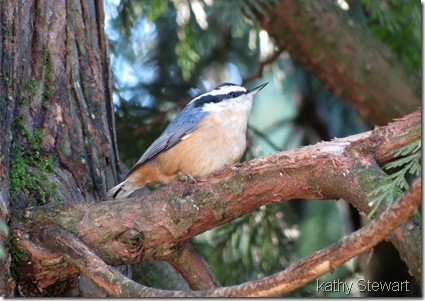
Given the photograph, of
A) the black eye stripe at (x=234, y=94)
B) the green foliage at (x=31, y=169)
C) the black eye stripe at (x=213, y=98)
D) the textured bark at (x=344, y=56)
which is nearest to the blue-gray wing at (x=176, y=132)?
the black eye stripe at (x=213, y=98)

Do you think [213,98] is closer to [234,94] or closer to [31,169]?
[234,94]

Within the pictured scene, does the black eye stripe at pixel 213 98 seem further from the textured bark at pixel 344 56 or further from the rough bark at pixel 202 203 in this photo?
the rough bark at pixel 202 203

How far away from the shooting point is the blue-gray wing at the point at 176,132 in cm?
340

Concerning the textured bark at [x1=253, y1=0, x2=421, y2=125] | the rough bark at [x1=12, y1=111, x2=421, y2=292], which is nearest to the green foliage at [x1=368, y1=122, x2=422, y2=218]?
the rough bark at [x1=12, y1=111, x2=421, y2=292]

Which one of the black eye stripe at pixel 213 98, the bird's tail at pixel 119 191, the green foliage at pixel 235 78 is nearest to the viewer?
the bird's tail at pixel 119 191

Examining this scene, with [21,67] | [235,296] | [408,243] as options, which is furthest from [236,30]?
[235,296]

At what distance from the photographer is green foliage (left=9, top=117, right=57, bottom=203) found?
8.68 feet

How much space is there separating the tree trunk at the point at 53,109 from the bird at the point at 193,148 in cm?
22

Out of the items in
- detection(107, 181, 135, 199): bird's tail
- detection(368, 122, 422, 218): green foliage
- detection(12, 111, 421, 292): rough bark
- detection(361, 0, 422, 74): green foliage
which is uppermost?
detection(361, 0, 422, 74): green foliage

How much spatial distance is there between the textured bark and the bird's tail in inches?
60.5

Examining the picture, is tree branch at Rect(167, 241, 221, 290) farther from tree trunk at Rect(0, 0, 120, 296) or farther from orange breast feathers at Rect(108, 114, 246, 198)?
orange breast feathers at Rect(108, 114, 246, 198)

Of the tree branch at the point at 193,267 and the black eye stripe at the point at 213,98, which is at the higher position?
the black eye stripe at the point at 213,98

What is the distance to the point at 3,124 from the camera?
8.56ft

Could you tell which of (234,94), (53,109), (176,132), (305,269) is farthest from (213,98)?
(305,269)
